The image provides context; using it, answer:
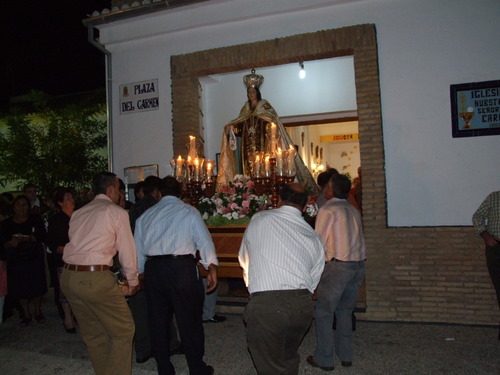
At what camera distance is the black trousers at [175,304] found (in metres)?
4.36

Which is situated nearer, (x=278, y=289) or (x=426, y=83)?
(x=278, y=289)

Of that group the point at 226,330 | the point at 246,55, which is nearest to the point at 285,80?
the point at 246,55

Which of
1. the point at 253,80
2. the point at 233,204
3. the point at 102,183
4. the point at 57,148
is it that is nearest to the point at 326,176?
the point at 233,204

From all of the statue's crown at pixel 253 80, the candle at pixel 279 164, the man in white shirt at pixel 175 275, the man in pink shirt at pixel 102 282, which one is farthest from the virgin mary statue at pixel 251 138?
the man in pink shirt at pixel 102 282

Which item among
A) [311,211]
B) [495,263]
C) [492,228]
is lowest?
[495,263]

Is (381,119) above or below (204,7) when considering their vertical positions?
below

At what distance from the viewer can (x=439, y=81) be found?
6.73 m

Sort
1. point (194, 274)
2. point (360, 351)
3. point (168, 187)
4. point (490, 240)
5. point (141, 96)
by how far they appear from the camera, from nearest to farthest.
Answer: point (194, 274), point (168, 187), point (360, 351), point (490, 240), point (141, 96)

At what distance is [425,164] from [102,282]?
15.4 ft

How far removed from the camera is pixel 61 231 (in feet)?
21.1

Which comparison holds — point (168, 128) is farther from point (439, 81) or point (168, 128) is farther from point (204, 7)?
point (439, 81)

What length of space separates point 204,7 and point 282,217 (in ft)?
18.9

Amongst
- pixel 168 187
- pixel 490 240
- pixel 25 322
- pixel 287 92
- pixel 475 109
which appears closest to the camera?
pixel 168 187

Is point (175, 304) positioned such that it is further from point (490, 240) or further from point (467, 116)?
point (467, 116)
